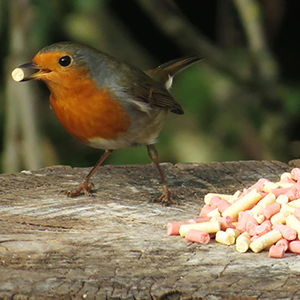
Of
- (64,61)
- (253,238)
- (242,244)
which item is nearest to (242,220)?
(253,238)

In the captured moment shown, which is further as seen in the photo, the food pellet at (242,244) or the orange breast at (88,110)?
the orange breast at (88,110)

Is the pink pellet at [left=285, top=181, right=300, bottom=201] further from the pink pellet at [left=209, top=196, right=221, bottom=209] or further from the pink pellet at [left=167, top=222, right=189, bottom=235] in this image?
the pink pellet at [left=167, top=222, right=189, bottom=235]

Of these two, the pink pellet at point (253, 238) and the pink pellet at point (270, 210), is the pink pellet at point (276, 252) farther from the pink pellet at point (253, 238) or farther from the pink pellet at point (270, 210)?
the pink pellet at point (270, 210)

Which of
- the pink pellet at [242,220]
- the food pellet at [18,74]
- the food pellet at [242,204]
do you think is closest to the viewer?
the pink pellet at [242,220]

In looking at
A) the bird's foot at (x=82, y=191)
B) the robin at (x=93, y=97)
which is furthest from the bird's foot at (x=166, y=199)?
the bird's foot at (x=82, y=191)

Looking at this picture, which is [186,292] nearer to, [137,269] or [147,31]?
[137,269]

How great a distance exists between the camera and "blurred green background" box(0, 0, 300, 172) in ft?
17.3

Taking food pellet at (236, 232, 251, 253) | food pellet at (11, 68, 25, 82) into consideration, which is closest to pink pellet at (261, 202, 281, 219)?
food pellet at (236, 232, 251, 253)

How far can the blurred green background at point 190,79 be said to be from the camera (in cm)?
528

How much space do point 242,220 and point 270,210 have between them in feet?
0.45

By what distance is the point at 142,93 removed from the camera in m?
3.75

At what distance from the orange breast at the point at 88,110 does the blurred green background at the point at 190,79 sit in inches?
64.2

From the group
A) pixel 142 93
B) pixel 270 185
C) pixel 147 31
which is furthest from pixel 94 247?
pixel 147 31

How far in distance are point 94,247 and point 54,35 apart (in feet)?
10.5
